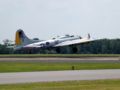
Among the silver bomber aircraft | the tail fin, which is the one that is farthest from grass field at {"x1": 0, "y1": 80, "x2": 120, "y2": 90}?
the tail fin

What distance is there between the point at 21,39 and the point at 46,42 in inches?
392

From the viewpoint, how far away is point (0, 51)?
13775cm

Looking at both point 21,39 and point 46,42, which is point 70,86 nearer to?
point 46,42

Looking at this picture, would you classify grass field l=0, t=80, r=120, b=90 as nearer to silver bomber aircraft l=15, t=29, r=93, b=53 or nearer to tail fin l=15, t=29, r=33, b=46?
silver bomber aircraft l=15, t=29, r=93, b=53

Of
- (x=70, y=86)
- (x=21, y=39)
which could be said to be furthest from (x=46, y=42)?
(x=70, y=86)

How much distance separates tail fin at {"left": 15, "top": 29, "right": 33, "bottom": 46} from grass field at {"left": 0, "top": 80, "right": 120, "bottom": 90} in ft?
267

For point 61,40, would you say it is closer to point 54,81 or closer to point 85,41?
point 85,41

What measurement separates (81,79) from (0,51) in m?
110

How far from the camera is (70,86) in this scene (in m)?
25.4

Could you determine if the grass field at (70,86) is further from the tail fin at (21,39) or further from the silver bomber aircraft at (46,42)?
the tail fin at (21,39)

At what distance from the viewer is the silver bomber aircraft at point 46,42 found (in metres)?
99.2

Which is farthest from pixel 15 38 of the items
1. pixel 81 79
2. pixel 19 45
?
pixel 81 79

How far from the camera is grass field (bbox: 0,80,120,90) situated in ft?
80.0

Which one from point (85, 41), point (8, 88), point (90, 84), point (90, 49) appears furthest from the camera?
point (90, 49)
